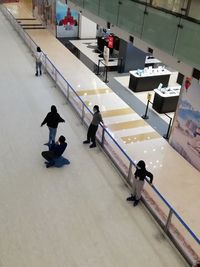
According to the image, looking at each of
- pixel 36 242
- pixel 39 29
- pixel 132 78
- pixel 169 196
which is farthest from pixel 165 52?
pixel 39 29

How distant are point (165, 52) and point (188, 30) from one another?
93 centimetres

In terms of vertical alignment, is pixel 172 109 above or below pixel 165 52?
below

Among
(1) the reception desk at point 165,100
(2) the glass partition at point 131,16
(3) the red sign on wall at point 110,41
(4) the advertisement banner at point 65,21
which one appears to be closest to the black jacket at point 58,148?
(2) the glass partition at point 131,16

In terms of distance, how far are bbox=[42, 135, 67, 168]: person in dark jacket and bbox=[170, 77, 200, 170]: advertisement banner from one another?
4.34m

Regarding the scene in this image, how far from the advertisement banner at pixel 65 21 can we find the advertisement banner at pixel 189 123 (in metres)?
14.1

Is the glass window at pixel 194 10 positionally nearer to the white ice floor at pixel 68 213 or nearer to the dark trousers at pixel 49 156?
the white ice floor at pixel 68 213

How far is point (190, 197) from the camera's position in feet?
29.0

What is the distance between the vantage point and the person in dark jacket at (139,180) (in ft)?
21.9

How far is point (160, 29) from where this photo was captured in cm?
827

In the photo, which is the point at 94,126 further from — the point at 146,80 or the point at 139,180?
the point at 146,80

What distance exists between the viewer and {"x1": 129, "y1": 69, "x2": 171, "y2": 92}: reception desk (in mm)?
15070

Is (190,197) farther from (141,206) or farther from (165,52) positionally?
(165,52)

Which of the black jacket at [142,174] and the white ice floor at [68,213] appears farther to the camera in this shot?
the black jacket at [142,174]

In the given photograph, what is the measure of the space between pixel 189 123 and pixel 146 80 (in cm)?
555
